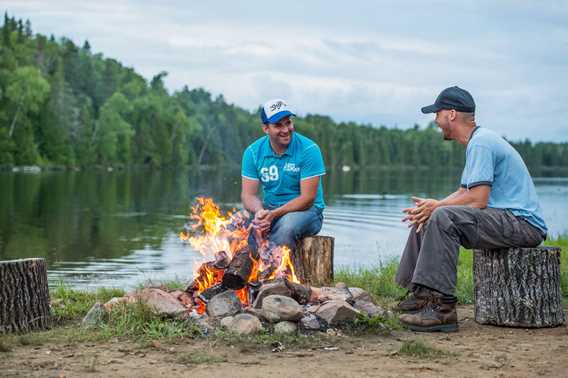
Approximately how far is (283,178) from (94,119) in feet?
369

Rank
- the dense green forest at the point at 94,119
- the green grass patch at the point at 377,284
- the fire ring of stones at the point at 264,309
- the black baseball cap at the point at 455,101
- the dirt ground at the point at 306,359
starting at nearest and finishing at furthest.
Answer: the dirt ground at the point at 306,359 < the fire ring of stones at the point at 264,309 < the black baseball cap at the point at 455,101 < the green grass patch at the point at 377,284 < the dense green forest at the point at 94,119

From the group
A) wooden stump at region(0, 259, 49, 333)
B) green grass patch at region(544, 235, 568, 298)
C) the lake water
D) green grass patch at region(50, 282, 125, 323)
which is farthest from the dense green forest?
wooden stump at region(0, 259, 49, 333)

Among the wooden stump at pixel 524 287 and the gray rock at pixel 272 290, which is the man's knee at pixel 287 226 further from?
the wooden stump at pixel 524 287

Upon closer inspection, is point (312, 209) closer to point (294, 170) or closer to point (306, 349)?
point (294, 170)

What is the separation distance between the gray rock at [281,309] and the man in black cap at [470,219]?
111cm

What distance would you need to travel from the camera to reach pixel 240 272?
8.13m

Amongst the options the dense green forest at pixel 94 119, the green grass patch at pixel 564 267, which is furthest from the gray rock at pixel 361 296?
the dense green forest at pixel 94 119

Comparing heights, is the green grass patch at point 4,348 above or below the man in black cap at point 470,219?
below

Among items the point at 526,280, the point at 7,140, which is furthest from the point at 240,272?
the point at 7,140

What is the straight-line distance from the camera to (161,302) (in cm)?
768

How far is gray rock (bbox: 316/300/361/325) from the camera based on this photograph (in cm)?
757

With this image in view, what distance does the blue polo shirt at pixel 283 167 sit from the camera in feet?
29.8

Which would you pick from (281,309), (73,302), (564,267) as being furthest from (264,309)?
(564,267)

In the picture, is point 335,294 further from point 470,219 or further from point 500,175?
point 500,175
